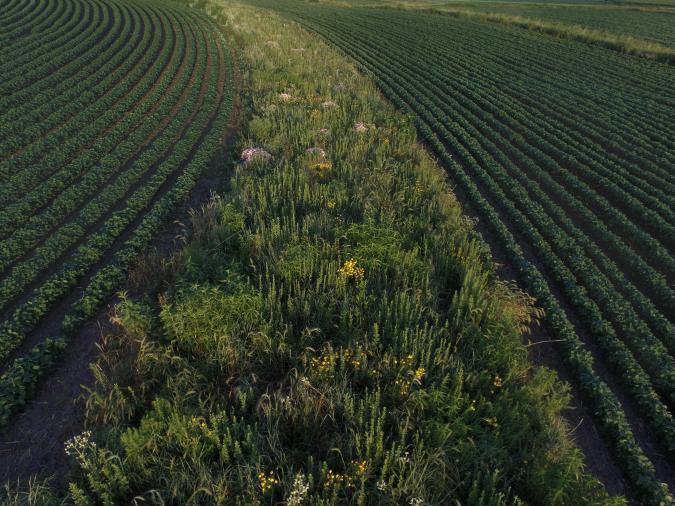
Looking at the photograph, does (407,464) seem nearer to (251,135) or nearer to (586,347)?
(586,347)

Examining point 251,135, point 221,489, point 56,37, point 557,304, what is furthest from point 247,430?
point 56,37

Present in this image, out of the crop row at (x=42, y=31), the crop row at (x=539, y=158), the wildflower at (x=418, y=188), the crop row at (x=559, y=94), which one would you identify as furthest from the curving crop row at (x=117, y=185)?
the crop row at (x=559, y=94)

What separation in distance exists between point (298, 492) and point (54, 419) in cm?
500

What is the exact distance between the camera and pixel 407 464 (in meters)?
6.19

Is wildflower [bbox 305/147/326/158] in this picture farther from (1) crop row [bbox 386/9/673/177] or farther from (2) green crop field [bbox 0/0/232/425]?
(1) crop row [bbox 386/9/673/177]

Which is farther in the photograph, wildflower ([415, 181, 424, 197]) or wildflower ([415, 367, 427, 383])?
wildflower ([415, 181, 424, 197])

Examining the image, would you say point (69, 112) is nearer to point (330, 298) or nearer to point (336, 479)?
point (330, 298)

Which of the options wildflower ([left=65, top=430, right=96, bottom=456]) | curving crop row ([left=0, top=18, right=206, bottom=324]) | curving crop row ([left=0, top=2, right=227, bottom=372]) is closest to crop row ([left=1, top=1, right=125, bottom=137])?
curving crop row ([left=0, top=18, right=206, bottom=324])

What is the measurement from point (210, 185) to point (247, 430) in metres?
11.2

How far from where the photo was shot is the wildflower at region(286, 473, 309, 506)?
535cm

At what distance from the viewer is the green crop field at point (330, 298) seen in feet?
20.3

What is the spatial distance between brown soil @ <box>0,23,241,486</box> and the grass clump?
555 millimetres

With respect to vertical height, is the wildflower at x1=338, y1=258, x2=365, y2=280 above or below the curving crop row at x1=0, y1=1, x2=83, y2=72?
below

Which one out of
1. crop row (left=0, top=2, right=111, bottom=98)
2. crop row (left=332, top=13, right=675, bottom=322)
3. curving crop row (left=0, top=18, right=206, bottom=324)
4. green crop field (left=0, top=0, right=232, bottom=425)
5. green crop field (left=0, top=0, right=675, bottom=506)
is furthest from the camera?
crop row (left=0, top=2, right=111, bottom=98)
